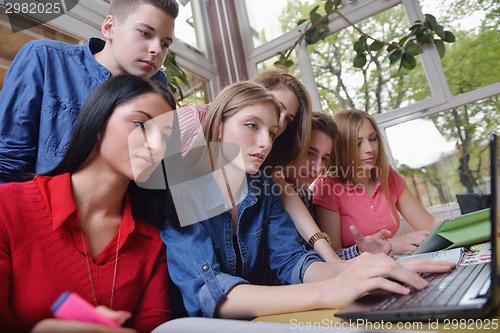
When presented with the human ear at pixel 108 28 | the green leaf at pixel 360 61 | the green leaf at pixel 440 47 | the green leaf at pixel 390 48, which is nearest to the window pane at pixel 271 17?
the green leaf at pixel 360 61

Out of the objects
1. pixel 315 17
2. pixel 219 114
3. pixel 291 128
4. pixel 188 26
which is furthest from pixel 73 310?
pixel 188 26

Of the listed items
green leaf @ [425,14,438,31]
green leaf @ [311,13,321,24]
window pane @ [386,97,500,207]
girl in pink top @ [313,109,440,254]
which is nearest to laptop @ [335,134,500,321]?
girl in pink top @ [313,109,440,254]

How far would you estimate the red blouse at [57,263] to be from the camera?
2.06 feet

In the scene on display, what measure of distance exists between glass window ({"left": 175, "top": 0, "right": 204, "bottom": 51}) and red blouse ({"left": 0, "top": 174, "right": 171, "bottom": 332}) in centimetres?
261

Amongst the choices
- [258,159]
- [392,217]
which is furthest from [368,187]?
[258,159]

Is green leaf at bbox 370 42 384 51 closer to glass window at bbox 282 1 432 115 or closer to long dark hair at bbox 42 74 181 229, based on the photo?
glass window at bbox 282 1 432 115

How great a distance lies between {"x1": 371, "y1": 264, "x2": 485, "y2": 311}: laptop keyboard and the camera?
483mm

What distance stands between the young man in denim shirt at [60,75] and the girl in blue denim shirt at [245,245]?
18.2 inches

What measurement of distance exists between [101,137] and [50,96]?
509mm

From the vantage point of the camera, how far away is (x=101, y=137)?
797mm

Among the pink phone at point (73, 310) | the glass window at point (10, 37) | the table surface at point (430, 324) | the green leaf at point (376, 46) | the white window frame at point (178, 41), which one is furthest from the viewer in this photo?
the green leaf at point (376, 46)

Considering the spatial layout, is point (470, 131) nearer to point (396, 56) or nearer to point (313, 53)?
point (396, 56)

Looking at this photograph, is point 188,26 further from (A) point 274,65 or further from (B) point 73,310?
(B) point 73,310

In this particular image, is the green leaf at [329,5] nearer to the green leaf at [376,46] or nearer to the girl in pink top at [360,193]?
the green leaf at [376,46]
